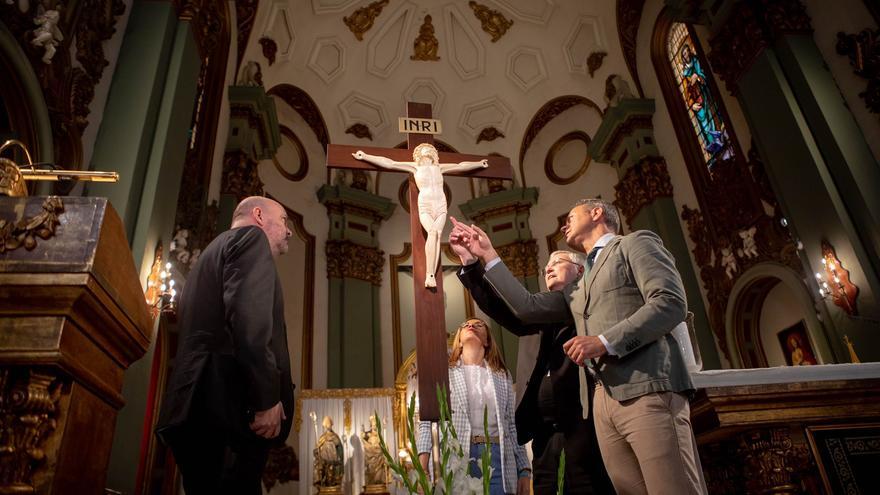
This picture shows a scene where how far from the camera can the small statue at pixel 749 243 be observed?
7.44 meters

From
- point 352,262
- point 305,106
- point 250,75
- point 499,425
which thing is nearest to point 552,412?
point 499,425

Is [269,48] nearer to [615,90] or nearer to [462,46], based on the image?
[462,46]

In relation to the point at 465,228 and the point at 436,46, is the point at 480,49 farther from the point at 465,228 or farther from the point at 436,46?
the point at 465,228

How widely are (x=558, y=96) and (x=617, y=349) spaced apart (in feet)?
35.8

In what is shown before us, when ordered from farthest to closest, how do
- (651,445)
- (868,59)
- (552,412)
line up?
(868,59), (552,412), (651,445)

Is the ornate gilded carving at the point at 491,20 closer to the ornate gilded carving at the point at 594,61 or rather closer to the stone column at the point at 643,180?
the ornate gilded carving at the point at 594,61

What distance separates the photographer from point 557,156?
12602mm

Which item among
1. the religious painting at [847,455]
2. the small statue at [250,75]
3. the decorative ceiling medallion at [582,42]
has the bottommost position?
the religious painting at [847,455]

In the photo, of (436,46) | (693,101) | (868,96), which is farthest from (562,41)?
(868,96)

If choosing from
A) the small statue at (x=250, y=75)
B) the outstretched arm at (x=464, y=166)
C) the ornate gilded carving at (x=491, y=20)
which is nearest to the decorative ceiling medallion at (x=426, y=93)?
the ornate gilded carving at (x=491, y=20)

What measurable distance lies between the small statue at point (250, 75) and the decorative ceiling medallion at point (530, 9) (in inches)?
204

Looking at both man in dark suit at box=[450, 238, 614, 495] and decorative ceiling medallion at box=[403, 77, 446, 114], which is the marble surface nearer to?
man in dark suit at box=[450, 238, 614, 495]

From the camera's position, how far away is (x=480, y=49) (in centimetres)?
1239

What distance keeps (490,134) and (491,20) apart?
2.32 m
